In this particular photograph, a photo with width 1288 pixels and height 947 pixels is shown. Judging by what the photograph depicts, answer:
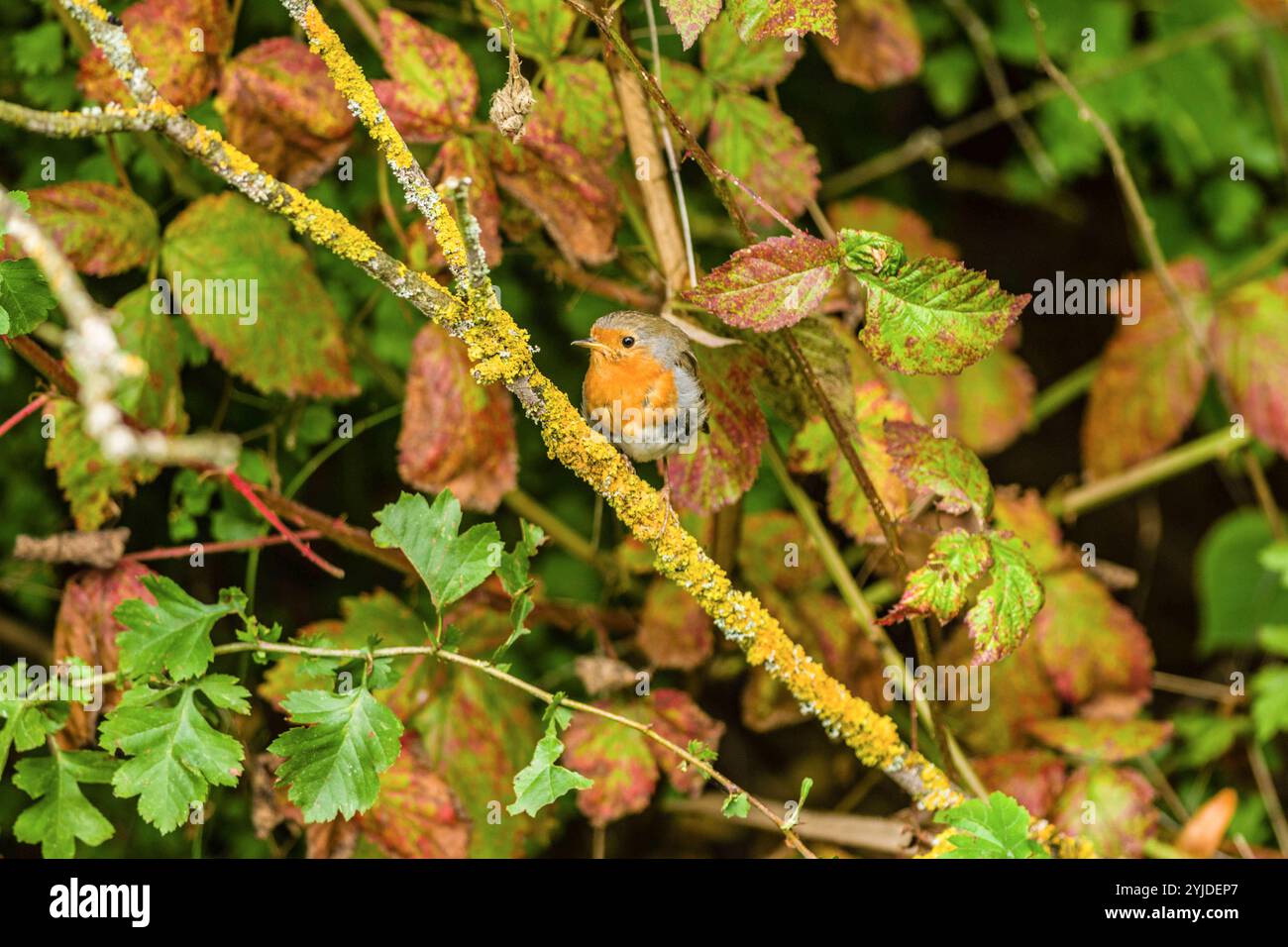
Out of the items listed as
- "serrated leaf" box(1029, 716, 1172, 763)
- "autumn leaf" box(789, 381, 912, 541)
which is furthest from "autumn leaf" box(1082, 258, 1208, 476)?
"autumn leaf" box(789, 381, 912, 541)

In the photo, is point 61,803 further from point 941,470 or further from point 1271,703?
point 1271,703

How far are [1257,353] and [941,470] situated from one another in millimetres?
1113

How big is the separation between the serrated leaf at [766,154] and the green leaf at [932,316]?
376mm

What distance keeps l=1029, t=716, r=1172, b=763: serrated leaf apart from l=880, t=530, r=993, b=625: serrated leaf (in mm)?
662

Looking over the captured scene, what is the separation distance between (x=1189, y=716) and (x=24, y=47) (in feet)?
8.37

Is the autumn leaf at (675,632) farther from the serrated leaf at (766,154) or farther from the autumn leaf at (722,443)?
the serrated leaf at (766,154)

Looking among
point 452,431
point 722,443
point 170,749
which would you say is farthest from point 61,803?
point 722,443

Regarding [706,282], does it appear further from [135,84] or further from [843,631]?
[843,631]

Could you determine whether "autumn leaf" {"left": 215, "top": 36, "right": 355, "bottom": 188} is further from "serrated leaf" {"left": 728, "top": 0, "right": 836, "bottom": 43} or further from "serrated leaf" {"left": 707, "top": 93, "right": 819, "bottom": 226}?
A: "serrated leaf" {"left": 728, "top": 0, "right": 836, "bottom": 43}

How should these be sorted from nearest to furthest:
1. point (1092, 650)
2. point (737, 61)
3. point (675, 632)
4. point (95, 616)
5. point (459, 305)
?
1. point (459, 305)
2. point (95, 616)
3. point (737, 61)
4. point (675, 632)
5. point (1092, 650)

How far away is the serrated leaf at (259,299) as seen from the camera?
5.24ft

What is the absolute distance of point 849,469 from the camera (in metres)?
1.63

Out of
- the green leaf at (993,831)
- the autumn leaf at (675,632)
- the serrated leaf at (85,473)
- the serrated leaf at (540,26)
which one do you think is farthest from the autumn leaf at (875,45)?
the serrated leaf at (85,473)

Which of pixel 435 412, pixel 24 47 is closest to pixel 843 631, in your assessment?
pixel 435 412
